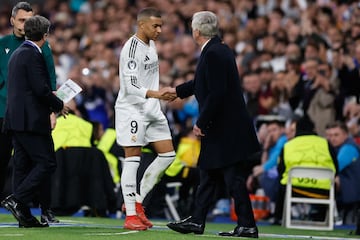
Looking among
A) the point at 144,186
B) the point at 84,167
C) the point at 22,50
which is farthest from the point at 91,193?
the point at 22,50

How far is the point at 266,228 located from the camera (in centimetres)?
1509

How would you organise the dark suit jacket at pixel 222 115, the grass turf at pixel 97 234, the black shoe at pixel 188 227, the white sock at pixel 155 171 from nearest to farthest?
the grass turf at pixel 97 234 < the dark suit jacket at pixel 222 115 < the black shoe at pixel 188 227 < the white sock at pixel 155 171

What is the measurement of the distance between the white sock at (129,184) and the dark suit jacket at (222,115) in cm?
78

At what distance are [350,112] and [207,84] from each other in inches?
269

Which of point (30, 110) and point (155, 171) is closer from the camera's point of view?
point (30, 110)

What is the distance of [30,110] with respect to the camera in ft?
38.8

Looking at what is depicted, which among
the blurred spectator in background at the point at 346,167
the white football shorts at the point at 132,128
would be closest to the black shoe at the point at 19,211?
the white football shorts at the point at 132,128

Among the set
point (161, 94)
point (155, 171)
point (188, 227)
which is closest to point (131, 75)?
point (161, 94)

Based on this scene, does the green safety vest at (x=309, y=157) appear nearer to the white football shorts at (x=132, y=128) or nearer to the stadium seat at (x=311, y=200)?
the stadium seat at (x=311, y=200)

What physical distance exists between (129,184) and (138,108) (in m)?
0.83

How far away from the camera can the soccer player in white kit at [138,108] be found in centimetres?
1209

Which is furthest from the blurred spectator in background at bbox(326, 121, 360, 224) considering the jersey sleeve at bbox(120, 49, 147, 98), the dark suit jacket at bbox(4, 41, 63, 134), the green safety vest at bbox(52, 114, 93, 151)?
the dark suit jacket at bbox(4, 41, 63, 134)

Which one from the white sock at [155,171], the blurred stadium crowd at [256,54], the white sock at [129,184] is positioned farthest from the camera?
the blurred stadium crowd at [256,54]

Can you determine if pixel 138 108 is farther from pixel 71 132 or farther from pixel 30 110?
pixel 71 132
